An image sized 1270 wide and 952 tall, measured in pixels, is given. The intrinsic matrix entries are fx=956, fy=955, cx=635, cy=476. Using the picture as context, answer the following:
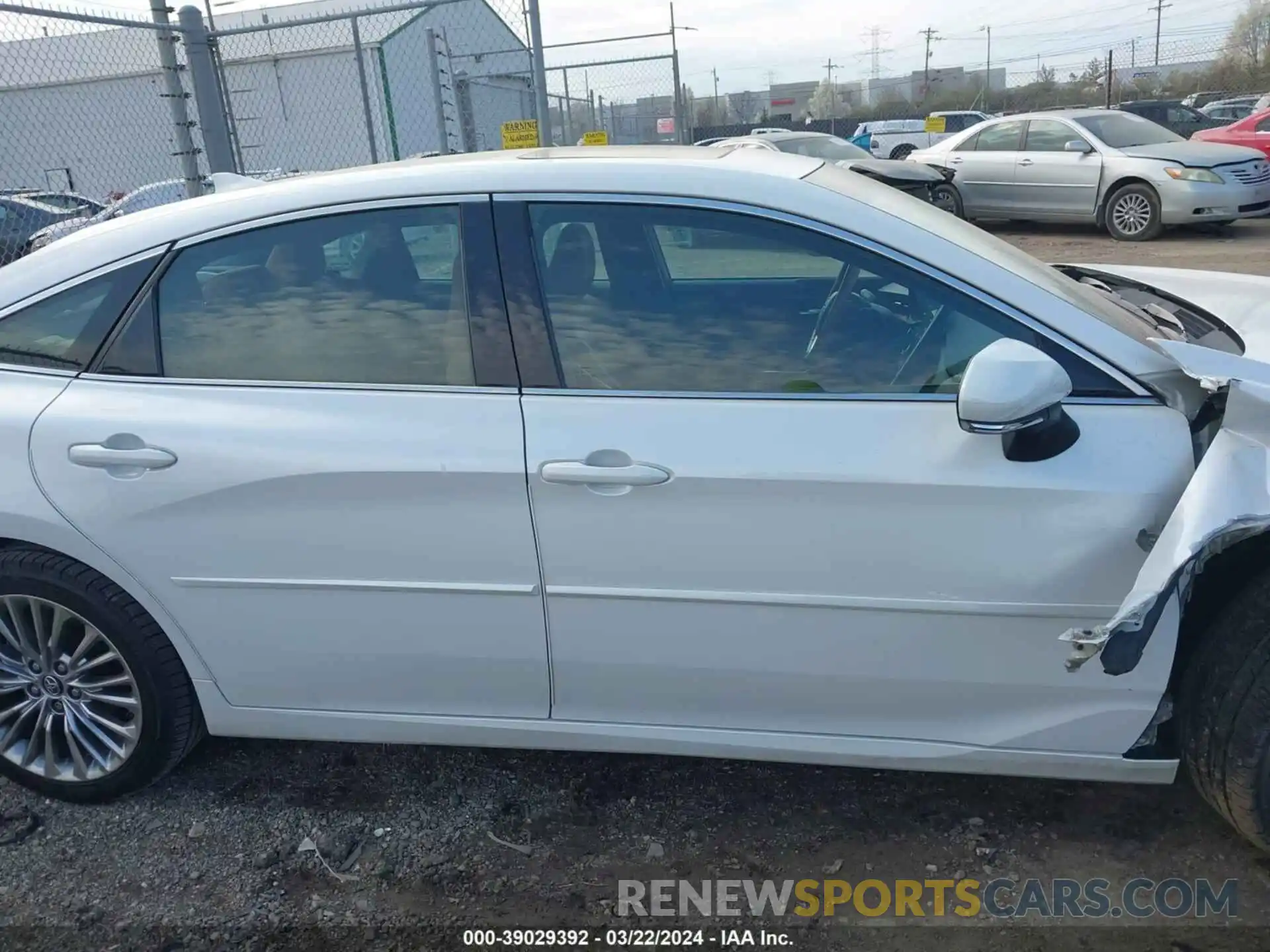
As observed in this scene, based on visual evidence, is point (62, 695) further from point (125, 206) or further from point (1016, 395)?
point (125, 206)

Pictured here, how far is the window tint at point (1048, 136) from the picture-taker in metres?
11.9

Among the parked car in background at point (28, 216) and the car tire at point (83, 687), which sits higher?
the parked car in background at point (28, 216)

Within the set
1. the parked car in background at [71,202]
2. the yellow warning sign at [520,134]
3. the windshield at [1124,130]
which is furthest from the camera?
the parked car in background at [71,202]

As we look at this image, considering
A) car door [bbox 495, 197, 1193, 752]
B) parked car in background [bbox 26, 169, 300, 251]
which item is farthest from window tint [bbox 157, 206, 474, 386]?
parked car in background [bbox 26, 169, 300, 251]

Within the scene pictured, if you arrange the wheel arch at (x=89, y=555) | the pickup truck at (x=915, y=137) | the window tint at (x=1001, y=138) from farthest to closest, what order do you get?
the pickup truck at (x=915, y=137), the window tint at (x=1001, y=138), the wheel arch at (x=89, y=555)

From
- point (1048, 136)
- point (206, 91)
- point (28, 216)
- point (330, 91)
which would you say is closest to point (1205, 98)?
point (1048, 136)

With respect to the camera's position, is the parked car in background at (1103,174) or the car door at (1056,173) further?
the car door at (1056,173)

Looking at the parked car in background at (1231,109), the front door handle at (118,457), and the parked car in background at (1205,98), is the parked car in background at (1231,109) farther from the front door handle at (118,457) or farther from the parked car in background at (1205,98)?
the front door handle at (118,457)

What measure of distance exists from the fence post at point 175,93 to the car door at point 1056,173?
9.93 m

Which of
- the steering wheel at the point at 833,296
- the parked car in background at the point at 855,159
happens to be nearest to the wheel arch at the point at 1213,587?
the steering wheel at the point at 833,296

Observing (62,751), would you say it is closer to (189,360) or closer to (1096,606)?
(189,360)

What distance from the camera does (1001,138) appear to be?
41.0ft

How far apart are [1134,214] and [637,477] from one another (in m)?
11.3

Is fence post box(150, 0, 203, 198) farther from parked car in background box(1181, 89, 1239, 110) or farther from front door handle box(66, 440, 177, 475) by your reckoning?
parked car in background box(1181, 89, 1239, 110)
